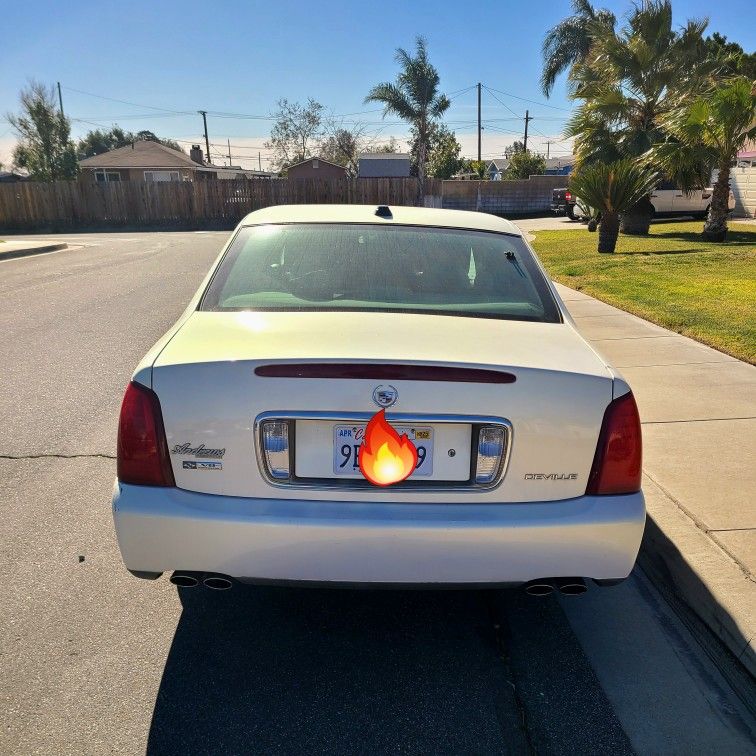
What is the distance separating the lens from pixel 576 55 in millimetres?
42312

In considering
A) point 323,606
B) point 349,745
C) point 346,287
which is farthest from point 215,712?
point 346,287

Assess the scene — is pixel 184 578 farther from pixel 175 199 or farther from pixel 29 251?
pixel 175 199

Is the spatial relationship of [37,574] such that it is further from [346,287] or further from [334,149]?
[334,149]

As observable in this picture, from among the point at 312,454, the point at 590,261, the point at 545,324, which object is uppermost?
the point at 545,324

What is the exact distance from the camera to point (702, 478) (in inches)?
164

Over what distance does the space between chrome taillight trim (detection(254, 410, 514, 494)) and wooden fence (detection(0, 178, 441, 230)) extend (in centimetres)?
3217

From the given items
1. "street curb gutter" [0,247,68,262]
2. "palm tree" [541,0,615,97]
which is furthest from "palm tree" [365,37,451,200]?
"street curb gutter" [0,247,68,262]

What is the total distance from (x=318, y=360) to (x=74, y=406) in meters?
4.12

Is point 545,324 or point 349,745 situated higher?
point 545,324

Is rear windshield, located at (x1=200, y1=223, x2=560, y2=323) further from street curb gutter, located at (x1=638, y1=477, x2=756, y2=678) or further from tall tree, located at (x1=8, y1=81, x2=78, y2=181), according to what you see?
tall tree, located at (x1=8, y1=81, x2=78, y2=181)

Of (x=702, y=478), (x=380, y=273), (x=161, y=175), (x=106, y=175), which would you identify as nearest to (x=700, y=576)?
(x=702, y=478)

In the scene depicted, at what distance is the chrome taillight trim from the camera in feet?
8.00

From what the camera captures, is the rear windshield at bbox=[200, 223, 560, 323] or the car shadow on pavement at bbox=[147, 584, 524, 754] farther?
the rear windshield at bbox=[200, 223, 560, 323]

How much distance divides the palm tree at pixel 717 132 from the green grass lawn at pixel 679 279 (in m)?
1.08
